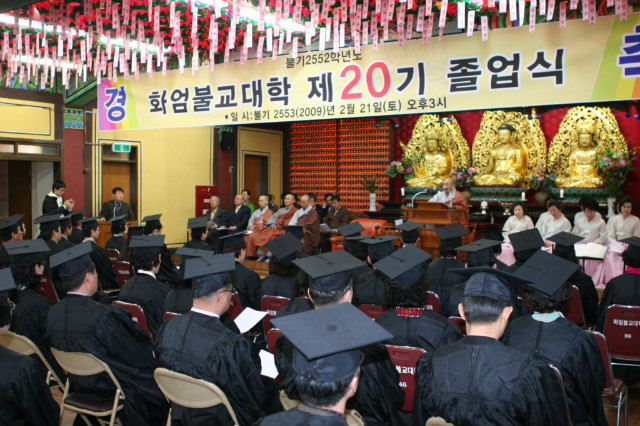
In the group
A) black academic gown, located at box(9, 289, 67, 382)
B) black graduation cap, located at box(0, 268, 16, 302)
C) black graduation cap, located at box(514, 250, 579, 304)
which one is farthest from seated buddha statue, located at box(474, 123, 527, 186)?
black graduation cap, located at box(0, 268, 16, 302)

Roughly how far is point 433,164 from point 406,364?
36.5 ft

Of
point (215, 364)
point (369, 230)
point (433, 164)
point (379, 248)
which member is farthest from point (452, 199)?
point (215, 364)

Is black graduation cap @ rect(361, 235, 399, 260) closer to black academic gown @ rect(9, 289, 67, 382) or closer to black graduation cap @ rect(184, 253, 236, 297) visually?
black graduation cap @ rect(184, 253, 236, 297)

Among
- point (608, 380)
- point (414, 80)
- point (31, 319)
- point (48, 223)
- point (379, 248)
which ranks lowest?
point (608, 380)

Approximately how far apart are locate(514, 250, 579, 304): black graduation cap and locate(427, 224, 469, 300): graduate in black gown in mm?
1509

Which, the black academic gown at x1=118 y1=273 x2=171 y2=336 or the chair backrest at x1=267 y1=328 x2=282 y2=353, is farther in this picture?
the black academic gown at x1=118 y1=273 x2=171 y2=336

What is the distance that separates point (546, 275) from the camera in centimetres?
288

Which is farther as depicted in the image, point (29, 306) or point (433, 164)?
point (433, 164)

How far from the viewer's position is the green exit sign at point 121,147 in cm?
1202

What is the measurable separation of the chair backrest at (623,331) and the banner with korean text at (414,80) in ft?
7.66

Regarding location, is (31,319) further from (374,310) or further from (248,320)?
(374,310)

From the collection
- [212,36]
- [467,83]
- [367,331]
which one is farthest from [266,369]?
[212,36]

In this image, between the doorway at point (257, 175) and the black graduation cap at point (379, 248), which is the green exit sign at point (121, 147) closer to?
the doorway at point (257, 175)

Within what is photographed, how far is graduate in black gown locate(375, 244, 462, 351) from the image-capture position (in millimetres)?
2848
